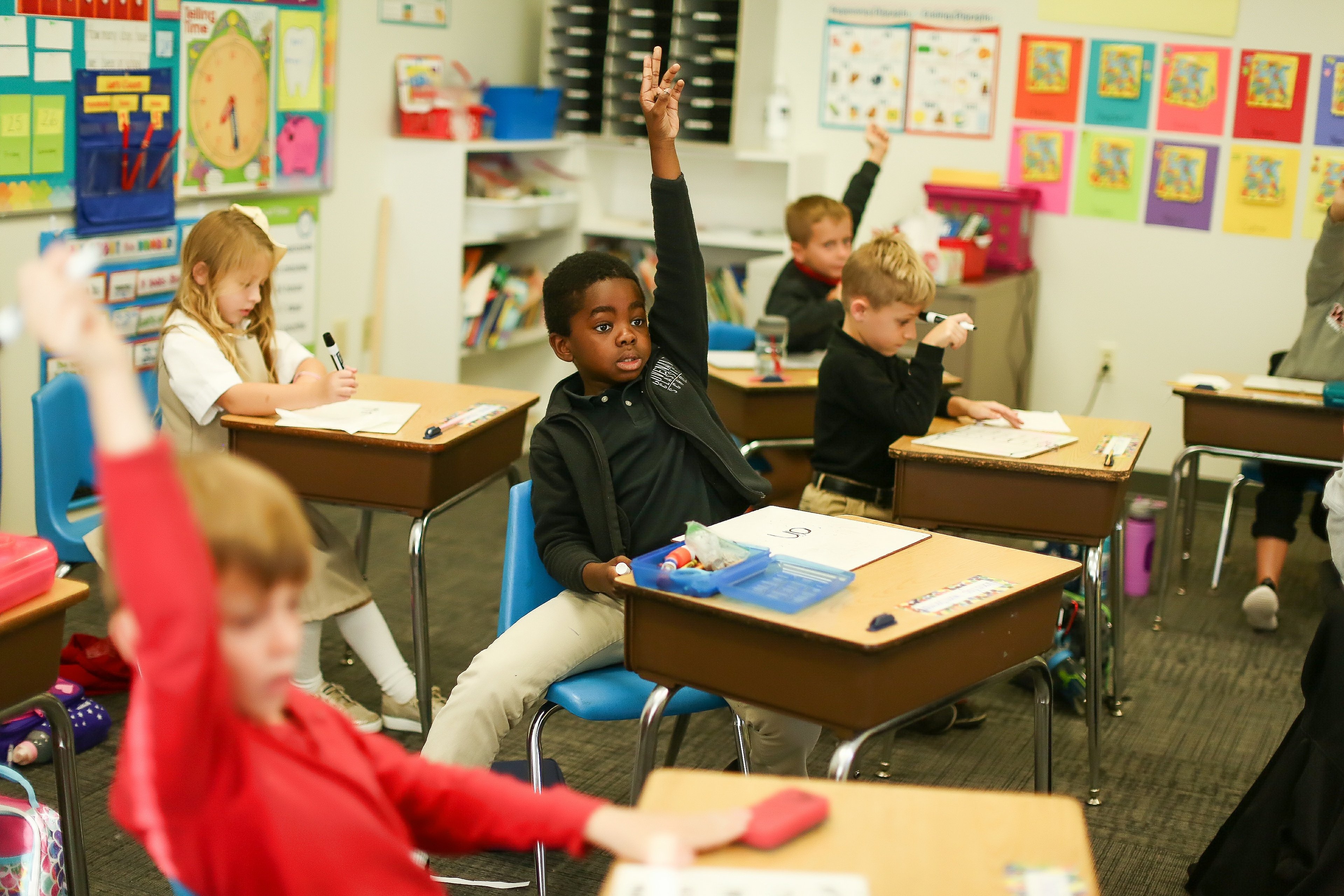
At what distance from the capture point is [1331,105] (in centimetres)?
469

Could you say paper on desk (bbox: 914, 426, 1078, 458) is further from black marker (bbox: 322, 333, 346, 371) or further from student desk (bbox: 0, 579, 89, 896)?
student desk (bbox: 0, 579, 89, 896)

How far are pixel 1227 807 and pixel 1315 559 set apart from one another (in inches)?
78.7

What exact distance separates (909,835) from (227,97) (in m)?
3.54

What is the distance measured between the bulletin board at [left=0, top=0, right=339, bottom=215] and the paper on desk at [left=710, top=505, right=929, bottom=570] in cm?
231

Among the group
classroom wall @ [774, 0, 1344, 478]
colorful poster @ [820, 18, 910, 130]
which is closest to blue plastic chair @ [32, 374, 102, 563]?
classroom wall @ [774, 0, 1344, 478]

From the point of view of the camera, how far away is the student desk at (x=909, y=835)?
3.62ft

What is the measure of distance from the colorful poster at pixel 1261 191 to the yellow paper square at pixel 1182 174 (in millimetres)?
95

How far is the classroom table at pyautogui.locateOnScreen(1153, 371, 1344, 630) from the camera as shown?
10.9 feet

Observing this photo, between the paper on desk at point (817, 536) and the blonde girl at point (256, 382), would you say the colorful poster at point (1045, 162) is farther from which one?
the paper on desk at point (817, 536)

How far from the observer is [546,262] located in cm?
555

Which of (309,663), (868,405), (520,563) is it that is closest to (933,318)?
(868,405)

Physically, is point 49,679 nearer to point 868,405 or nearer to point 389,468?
point 389,468

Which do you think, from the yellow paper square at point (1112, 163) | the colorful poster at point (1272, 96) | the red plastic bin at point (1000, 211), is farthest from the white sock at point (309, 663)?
the colorful poster at point (1272, 96)

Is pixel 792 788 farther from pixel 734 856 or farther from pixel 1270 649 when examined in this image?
pixel 1270 649
